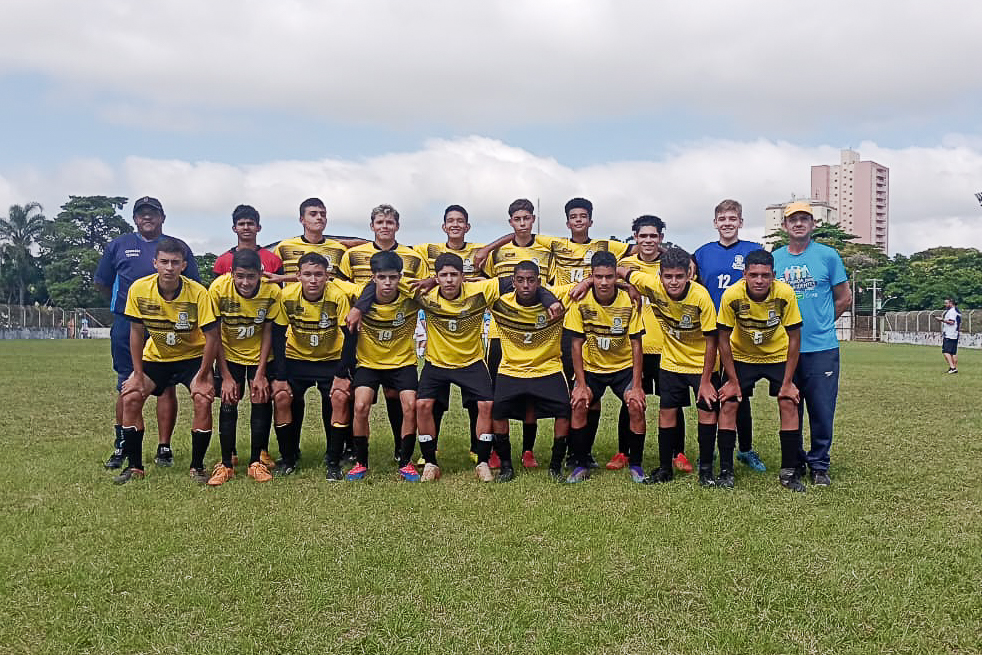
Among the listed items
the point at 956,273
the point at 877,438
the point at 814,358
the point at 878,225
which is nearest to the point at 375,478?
the point at 814,358

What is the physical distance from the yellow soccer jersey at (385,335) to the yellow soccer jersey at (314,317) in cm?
24

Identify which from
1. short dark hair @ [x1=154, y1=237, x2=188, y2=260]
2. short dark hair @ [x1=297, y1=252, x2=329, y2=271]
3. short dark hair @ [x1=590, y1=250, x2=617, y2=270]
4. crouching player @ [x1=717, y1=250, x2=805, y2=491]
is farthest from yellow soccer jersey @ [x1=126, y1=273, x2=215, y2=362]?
crouching player @ [x1=717, y1=250, x2=805, y2=491]

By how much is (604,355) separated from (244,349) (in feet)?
9.57

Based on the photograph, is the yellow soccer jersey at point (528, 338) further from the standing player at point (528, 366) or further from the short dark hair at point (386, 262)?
the short dark hair at point (386, 262)

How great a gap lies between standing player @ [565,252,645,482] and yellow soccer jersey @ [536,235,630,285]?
0.69 meters

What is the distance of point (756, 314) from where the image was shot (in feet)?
19.4

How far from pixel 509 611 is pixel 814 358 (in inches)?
144

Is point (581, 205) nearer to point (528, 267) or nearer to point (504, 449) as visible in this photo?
point (528, 267)

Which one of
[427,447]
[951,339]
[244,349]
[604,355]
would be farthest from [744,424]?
[951,339]

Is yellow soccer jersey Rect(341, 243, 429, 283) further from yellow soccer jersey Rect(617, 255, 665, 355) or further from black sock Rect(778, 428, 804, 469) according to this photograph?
black sock Rect(778, 428, 804, 469)

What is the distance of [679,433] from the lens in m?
6.70

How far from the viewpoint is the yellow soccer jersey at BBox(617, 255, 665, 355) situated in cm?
675

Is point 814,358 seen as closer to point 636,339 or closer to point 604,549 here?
point 636,339

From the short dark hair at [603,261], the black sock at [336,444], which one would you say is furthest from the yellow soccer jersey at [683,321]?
the black sock at [336,444]
